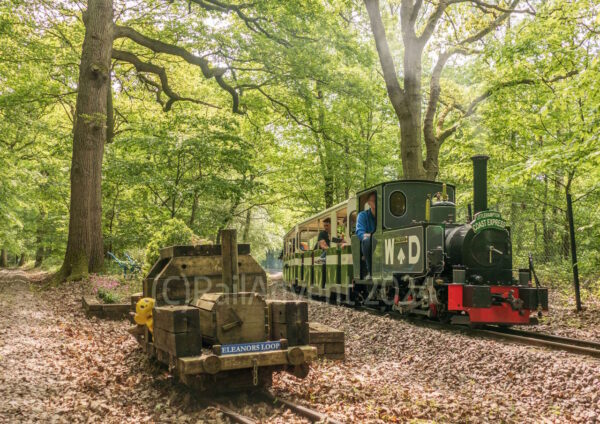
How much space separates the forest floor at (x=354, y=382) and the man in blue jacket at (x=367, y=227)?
289 centimetres

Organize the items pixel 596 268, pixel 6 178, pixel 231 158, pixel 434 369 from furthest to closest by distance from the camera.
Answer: pixel 6 178 < pixel 231 158 < pixel 596 268 < pixel 434 369

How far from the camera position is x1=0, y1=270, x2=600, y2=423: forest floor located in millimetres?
4453

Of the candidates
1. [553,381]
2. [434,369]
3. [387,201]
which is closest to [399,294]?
[387,201]

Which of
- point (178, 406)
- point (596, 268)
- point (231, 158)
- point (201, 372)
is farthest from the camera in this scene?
point (231, 158)

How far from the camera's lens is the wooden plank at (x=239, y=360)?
432cm

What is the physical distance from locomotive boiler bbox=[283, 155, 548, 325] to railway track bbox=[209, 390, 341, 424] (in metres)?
4.44

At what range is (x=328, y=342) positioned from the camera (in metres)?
6.54

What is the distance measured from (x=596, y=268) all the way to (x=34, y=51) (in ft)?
59.9

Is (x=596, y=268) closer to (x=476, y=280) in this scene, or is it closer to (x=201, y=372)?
(x=476, y=280)

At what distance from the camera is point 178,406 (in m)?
4.68

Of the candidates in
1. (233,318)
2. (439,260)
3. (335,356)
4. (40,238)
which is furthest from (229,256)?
(40,238)

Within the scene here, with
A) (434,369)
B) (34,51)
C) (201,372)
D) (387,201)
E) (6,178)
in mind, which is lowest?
(434,369)

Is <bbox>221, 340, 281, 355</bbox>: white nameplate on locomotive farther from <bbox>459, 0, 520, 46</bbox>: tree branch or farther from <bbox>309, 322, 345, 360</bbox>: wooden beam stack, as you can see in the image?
<bbox>459, 0, 520, 46</bbox>: tree branch

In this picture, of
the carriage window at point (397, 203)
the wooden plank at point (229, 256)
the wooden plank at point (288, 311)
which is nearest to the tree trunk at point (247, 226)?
the carriage window at point (397, 203)
